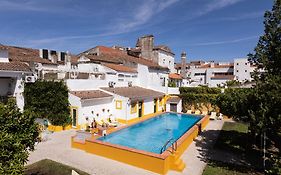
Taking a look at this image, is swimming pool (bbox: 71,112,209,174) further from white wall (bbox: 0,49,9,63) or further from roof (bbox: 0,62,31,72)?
white wall (bbox: 0,49,9,63)

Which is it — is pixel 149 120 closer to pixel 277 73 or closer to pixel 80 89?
pixel 80 89

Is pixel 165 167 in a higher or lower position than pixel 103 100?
lower

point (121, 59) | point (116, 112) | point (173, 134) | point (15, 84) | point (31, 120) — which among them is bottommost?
point (173, 134)

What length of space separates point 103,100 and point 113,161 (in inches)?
456

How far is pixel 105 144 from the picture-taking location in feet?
50.2

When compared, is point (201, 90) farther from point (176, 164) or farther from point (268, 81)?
point (268, 81)

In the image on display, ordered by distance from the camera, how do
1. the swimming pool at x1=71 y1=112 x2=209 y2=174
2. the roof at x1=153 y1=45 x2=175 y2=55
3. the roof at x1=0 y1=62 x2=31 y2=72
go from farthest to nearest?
1. the roof at x1=153 y1=45 x2=175 y2=55
2. the roof at x1=0 y1=62 x2=31 y2=72
3. the swimming pool at x1=71 y1=112 x2=209 y2=174

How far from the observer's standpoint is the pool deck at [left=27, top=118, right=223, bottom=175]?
42.5 ft

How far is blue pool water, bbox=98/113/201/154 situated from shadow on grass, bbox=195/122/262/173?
3601 mm

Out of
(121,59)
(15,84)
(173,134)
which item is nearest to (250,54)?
(173,134)

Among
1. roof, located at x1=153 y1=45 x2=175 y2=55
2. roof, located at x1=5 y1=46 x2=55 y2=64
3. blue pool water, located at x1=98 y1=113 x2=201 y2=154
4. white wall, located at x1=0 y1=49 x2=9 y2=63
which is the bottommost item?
blue pool water, located at x1=98 y1=113 x2=201 y2=154

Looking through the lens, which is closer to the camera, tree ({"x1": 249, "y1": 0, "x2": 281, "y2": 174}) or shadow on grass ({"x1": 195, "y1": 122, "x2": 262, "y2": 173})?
tree ({"x1": 249, "y1": 0, "x2": 281, "y2": 174})

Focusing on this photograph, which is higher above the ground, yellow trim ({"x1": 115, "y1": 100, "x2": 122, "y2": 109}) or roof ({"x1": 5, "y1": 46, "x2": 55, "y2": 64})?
roof ({"x1": 5, "y1": 46, "x2": 55, "y2": 64})

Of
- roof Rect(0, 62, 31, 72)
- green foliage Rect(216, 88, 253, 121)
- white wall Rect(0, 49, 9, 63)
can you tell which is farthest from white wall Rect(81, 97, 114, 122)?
green foliage Rect(216, 88, 253, 121)
